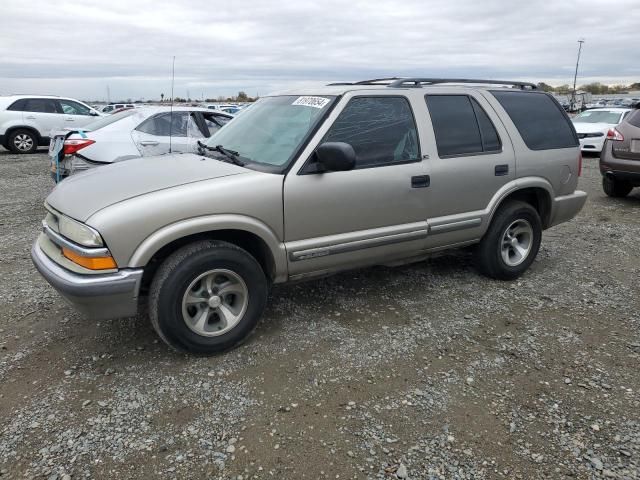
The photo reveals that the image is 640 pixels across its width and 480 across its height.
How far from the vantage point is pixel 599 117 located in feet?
50.5

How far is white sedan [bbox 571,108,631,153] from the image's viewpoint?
1441cm

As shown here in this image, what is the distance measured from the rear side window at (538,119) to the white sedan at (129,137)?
13.5 ft

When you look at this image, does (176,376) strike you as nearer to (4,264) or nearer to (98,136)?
(4,264)

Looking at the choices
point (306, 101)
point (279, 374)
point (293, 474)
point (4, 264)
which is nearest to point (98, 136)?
point (4, 264)

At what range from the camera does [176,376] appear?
316 centimetres

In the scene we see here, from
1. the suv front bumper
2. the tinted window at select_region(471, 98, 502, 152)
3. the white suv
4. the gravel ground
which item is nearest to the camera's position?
the gravel ground

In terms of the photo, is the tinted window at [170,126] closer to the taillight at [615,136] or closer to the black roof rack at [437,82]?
the black roof rack at [437,82]

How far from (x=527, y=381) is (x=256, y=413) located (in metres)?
1.71

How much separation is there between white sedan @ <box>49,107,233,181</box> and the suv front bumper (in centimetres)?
414

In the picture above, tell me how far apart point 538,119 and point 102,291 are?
4139mm

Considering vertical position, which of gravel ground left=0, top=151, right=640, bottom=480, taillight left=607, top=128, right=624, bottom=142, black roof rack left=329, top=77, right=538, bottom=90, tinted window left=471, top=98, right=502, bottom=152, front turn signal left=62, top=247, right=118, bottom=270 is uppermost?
black roof rack left=329, top=77, right=538, bottom=90

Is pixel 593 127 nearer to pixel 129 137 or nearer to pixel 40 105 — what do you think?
pixel 129 137

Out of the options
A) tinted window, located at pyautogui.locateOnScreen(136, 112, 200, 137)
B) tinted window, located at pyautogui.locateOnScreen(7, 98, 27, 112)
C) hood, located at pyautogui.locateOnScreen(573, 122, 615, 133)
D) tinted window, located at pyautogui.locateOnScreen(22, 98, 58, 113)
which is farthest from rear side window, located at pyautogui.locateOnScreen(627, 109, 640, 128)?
tinted window, located at pyautogui.locateOnScreen(7, 98, 27, 112)

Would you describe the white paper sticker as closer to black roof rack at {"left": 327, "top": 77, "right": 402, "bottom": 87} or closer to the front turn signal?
black roof rack at {"left": 327, "top": 77, "right": 402, "bottom": 87}
